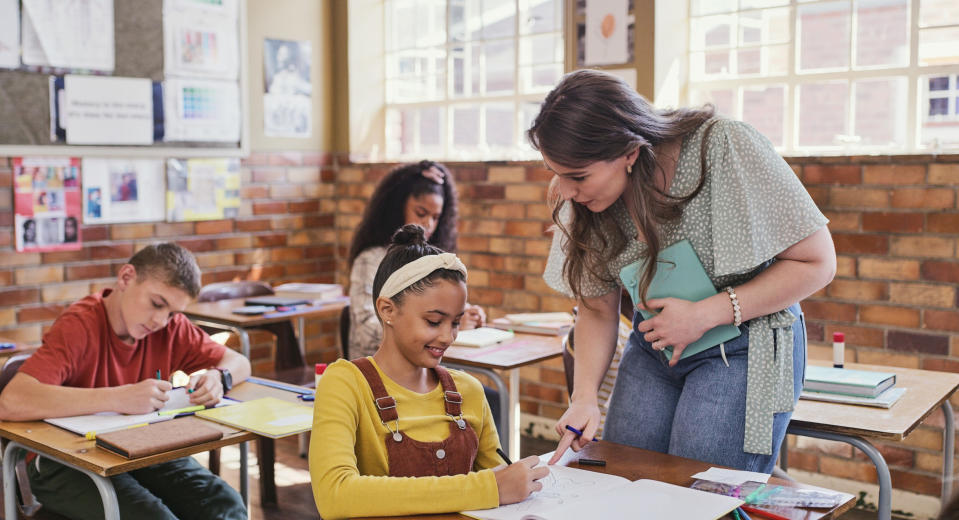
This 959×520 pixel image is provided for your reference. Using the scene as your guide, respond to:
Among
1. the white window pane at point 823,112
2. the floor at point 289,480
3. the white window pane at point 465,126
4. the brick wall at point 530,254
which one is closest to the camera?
the brick wall at point 530,254

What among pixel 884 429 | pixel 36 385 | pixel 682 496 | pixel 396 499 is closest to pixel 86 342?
pixel 36 385

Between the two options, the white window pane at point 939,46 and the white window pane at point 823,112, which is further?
Result: the white window pane at point 823,112

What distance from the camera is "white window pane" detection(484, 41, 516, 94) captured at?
461 centimetres

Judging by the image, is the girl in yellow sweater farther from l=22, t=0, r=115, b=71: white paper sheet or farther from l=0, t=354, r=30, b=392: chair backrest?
l=22, t=0, r=115, b=71: white paper sheet

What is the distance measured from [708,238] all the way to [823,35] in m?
2.19

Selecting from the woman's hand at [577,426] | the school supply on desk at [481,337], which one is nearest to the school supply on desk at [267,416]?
the woman's hand at [577,426]

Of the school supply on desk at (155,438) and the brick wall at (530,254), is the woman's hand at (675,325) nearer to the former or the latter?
the school supply on desk at (155,438)

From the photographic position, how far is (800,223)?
1.71 m

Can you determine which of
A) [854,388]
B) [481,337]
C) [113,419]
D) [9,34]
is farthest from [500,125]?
[113,419]

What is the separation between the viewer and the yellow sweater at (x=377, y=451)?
1.43 m

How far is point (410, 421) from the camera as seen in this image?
1.66 metres

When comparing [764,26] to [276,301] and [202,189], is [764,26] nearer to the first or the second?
[276,301]

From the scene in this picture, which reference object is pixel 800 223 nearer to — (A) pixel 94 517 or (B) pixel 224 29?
(A) pixel 94 517

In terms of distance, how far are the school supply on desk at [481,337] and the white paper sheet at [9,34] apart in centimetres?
232
